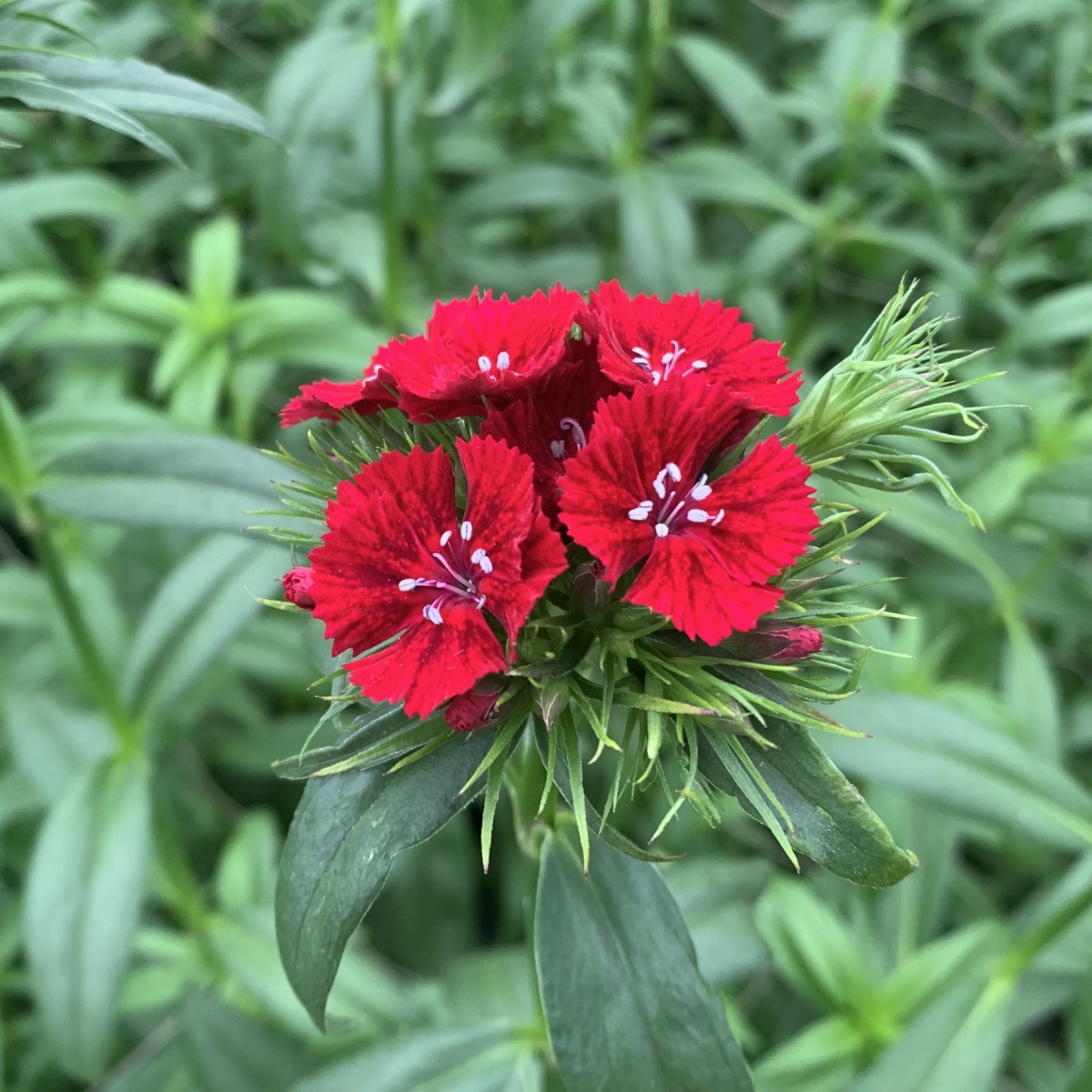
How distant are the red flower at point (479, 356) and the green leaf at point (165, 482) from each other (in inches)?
24.5

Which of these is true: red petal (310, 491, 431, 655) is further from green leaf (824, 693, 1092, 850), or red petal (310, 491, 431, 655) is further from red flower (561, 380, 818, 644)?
green leaf (824, 693, 1092, 850)

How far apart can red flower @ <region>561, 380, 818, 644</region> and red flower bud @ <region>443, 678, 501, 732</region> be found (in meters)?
0.17

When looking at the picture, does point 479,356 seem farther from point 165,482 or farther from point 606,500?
point 165,482

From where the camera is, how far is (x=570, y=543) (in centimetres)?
96

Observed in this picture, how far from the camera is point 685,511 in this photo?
89cm

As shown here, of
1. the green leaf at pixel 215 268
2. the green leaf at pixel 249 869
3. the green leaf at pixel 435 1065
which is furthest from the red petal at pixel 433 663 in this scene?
the green leaf at pixel 215 268

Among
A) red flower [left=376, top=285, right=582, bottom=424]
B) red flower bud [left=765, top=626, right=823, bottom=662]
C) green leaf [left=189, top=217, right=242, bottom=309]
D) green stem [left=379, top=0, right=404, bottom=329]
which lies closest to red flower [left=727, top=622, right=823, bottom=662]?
red flower bud [left=765, top=626, right=823, bottom=662]

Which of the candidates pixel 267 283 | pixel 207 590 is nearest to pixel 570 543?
pixel 207 590

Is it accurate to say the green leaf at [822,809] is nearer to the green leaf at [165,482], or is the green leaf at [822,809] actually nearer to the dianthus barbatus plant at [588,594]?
the dianthus barbatus plant at [588,594]

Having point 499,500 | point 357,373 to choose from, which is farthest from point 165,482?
point 499,500

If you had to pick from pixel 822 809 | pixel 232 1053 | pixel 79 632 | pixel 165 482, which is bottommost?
pixel 232 1053

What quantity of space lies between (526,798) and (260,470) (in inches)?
29.8

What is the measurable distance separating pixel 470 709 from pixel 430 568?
135mm

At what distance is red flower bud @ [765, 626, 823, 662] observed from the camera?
88cm
